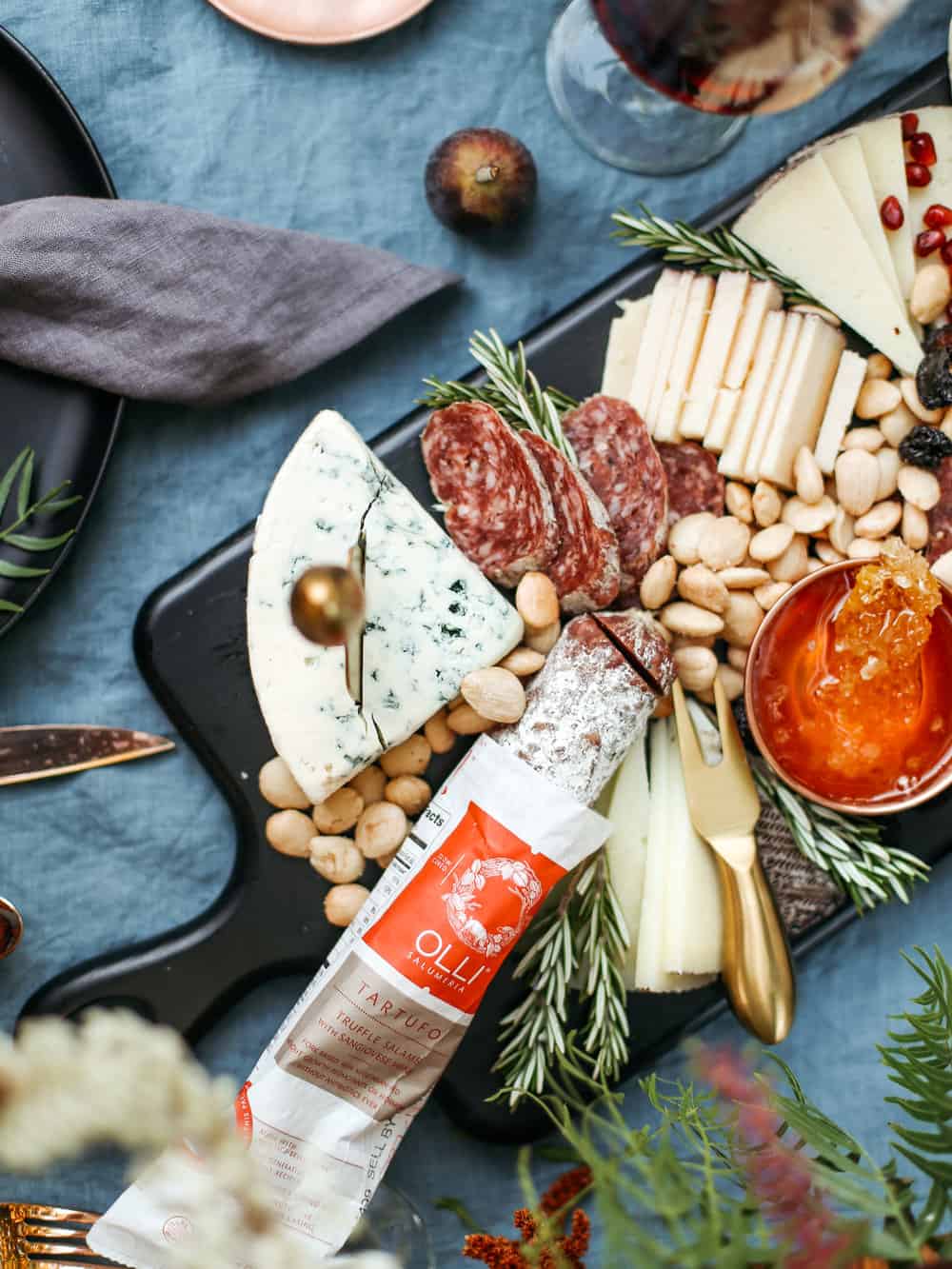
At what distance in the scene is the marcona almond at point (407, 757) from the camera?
1.22 m

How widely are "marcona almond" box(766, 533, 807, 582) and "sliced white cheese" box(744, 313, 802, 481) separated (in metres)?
0.09

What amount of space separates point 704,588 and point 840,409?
0.25m

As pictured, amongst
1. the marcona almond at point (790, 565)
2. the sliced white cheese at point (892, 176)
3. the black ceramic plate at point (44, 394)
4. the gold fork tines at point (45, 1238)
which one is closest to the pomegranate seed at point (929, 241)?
the sliced white cheese at point (892, 176)

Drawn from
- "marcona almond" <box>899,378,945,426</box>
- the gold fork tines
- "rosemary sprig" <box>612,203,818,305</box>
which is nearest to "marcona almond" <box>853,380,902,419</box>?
"marcona almond" <box>899,378,945,426</box>

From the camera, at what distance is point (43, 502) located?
123 centimetres

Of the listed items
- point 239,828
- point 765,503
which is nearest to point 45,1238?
point 239,828

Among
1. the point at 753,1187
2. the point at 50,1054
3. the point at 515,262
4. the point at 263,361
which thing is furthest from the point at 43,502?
the point at 753,1187

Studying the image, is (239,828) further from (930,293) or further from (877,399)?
(930,293)

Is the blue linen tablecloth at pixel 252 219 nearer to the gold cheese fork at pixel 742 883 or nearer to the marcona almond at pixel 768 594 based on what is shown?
the gold cheese fork at pixel 742 883

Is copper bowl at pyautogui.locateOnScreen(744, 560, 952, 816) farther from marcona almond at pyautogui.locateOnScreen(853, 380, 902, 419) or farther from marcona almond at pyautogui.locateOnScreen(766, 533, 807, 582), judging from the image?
marcona almond at pyautogui.locateOnScreen(853, 380, 902, 419)

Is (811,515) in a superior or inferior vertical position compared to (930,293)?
inferior

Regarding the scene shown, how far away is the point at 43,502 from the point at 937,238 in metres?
1.00

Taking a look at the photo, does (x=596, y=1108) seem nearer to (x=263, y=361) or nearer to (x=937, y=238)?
(x=263, y=361)

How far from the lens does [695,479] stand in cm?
123
